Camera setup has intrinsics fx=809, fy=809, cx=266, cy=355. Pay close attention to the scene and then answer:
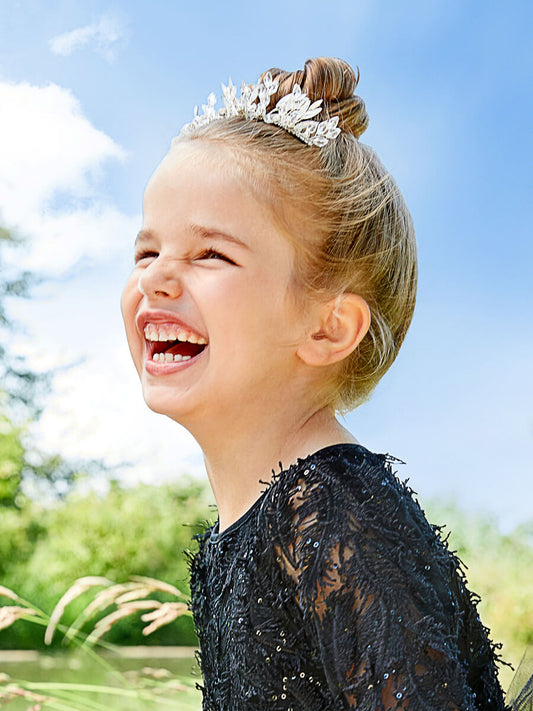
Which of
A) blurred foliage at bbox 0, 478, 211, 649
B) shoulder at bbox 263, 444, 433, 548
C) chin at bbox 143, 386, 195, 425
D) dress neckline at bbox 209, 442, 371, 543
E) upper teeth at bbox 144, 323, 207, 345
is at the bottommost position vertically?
shoulder at bbox 263, 444, 433, 548

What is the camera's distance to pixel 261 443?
33.2 inches

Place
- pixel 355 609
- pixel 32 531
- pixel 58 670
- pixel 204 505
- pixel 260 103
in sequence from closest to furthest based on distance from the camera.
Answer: pixel 355 609 → pixel 260 103 → pixel 58 670 → pixel 204 505 → pixel 32 531

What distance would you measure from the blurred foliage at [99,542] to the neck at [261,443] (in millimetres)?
1964

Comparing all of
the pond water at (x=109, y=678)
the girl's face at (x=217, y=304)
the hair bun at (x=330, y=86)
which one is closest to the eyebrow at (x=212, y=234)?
the girl's face at (x=217, y=304)

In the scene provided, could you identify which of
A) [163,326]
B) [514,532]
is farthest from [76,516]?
[163,326]

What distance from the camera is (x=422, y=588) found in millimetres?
673

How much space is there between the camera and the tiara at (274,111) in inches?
35.0

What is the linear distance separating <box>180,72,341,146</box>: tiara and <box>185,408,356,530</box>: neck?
1.00 ft

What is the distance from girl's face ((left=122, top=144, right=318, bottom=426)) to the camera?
2.64 ft

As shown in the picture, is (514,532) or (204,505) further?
(204,505)

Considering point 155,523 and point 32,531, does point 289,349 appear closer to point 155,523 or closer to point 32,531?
point 155,523

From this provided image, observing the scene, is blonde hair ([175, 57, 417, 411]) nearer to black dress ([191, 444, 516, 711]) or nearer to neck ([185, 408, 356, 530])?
neck ([185, 408, 356, 530])

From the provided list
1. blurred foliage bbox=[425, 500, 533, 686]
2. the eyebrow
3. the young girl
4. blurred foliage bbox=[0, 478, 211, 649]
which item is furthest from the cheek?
blurred foliage bbox=[0, 478, 211, 649]

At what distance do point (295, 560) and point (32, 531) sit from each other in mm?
2531
